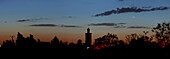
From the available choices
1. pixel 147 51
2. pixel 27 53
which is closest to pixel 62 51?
pixel 27 53

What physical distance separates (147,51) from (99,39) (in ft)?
171

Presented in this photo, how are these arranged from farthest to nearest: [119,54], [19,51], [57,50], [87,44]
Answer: [87,44], [119,54], [57,50], [19,51]

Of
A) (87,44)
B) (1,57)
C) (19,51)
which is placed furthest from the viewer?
(87,44)

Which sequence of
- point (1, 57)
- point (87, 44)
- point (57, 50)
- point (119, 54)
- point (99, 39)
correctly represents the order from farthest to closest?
point (99, 39)
point (87, 44)
point (119, 54)
point (57, 50)
point (1, 57)

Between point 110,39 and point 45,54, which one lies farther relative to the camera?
point 110,39

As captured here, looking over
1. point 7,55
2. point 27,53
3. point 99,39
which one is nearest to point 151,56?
point 27,53

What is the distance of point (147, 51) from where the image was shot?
39.2 meters

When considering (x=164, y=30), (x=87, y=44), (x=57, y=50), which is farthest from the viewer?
(x=164, y=30)

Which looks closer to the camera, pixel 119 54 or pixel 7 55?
pixel 7 55

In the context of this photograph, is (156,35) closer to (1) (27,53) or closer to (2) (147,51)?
(2) (147,51)

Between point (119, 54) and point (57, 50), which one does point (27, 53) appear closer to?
point (57, 50)

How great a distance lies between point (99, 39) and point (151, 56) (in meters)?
53.3

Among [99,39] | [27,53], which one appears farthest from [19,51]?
[99,39]

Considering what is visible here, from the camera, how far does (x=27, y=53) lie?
114ft
